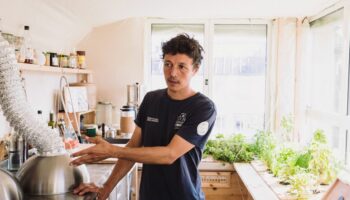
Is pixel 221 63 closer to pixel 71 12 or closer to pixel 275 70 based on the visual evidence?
pixel 275 70

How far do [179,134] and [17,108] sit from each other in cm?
62

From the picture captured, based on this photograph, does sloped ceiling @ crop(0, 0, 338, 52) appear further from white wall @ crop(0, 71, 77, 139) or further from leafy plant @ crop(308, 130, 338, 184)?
leafy plant @ crop(308, 130, 338, 184)

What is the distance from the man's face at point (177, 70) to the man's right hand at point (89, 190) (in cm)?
53

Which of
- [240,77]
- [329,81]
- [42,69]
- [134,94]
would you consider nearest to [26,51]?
[42,69]

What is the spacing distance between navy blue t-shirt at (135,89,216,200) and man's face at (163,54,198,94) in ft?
0.25

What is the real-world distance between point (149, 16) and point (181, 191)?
2.52 meters

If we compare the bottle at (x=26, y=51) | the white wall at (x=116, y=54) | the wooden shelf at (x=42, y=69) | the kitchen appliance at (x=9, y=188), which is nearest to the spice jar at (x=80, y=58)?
the wooden shelf at (x=42, y=69)

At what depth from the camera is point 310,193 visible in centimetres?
222

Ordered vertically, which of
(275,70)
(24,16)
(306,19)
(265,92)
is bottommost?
(265,92)

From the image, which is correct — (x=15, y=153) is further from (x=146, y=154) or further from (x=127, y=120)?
(x=127, y=120)

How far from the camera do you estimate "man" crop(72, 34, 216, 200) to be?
1.43 metres

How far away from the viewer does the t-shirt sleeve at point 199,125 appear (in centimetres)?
140

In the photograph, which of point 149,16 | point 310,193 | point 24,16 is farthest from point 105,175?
point 149,16

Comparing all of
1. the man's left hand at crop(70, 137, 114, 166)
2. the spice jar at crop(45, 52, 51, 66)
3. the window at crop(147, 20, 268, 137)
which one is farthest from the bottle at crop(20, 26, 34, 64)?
the window at crop(147, 20, 268, 137)
